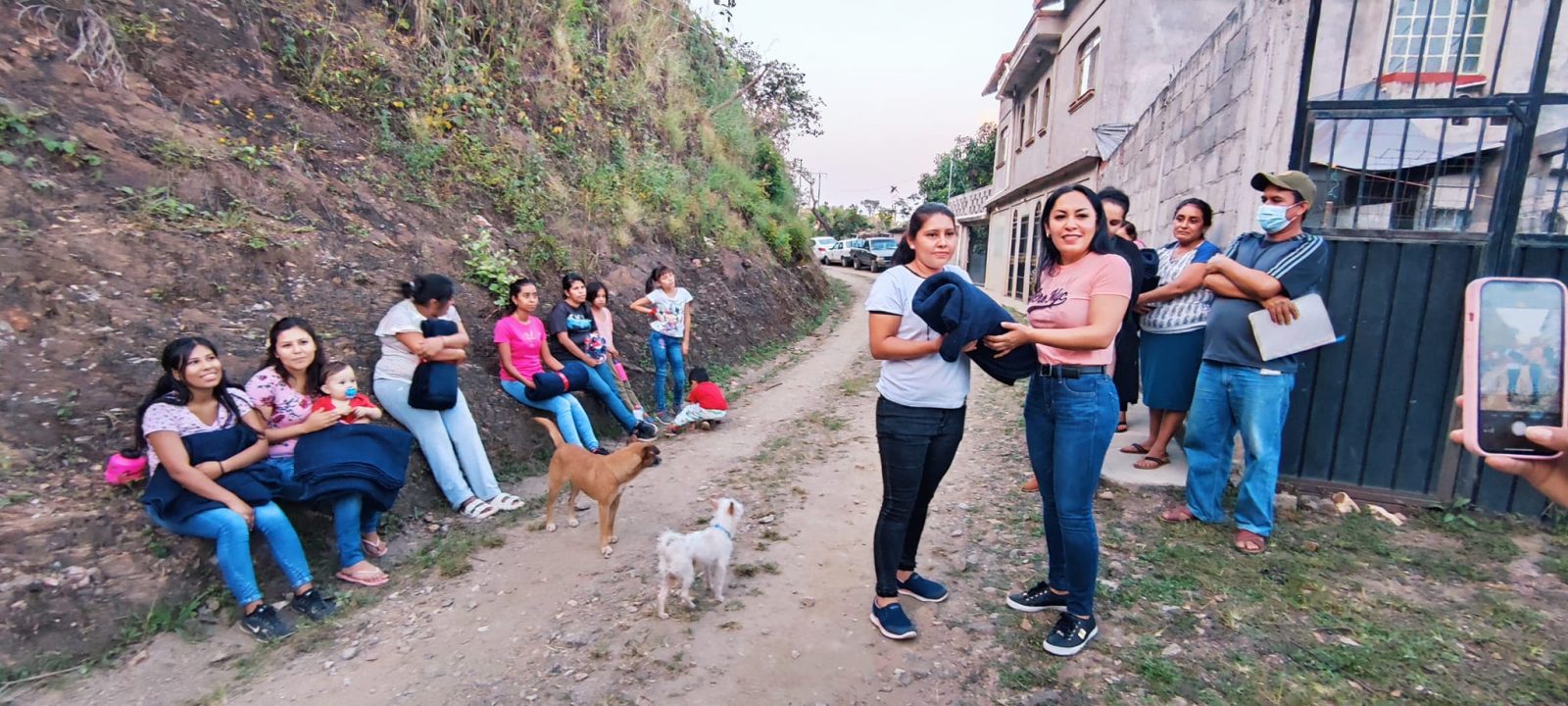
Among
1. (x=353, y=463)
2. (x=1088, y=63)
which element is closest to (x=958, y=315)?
(x=353, y=463)

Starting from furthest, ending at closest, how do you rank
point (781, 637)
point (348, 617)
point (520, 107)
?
Answer: point (520, 107) < point (348, 617) < point (781, 637)

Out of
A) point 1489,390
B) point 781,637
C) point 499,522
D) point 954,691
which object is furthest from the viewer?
point 499,522

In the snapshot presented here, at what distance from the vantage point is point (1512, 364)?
1734 mm

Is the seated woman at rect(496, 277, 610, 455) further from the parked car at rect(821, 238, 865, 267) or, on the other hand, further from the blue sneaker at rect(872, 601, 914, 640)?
the parked car at rect(821, 238, 865, 267)

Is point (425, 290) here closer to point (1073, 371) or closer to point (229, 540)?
point (229, 540)

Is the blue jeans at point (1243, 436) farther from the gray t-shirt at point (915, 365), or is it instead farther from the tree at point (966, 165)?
the tree at point (966, 165)

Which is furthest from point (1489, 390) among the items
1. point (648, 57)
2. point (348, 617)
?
point (648, 57)

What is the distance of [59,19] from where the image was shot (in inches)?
210

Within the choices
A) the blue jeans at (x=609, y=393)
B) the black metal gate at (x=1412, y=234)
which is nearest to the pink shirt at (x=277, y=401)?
the blue jeans at (x=609, y=393)

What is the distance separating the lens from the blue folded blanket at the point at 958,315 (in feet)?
8.42

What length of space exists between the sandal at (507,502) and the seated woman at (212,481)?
1.29m

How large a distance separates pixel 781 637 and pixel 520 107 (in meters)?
8.09

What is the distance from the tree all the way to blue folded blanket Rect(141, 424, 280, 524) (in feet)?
88.6

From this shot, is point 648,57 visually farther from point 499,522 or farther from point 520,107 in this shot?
point 499,522
